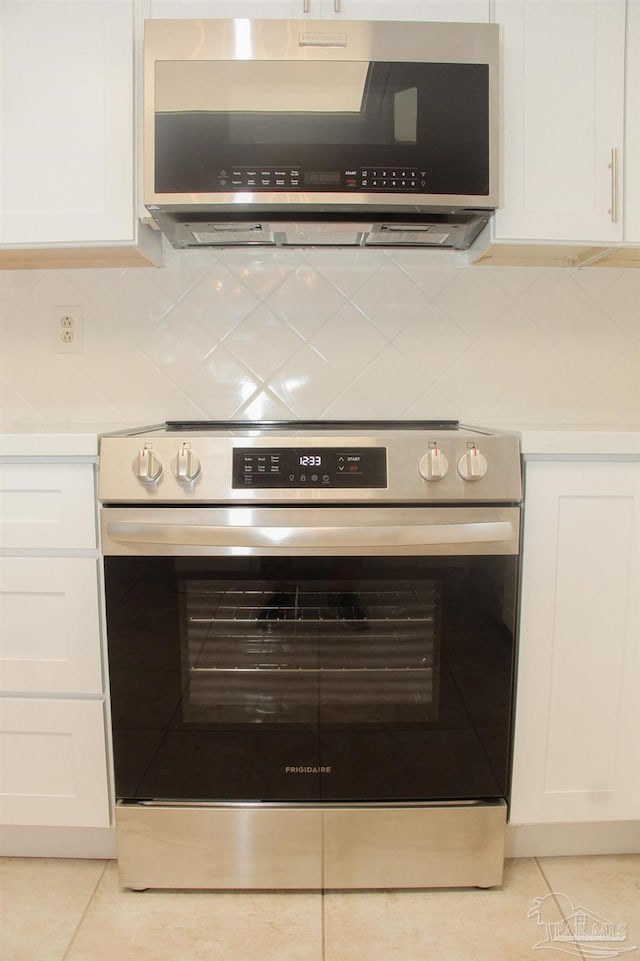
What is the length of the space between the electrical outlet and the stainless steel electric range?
70cm

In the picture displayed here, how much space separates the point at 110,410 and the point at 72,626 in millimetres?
702

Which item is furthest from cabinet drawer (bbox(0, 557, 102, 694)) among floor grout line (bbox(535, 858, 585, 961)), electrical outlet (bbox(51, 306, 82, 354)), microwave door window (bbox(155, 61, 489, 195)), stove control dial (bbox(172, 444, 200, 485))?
floor grout line (bbox(535, 858, 585, 961))

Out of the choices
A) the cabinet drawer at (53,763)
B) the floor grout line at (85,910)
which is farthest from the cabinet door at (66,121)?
the floor grout line at (85,910)

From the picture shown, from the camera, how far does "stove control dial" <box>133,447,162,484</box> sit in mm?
1130

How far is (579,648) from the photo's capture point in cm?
124

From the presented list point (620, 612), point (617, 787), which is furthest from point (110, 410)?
point (617, 787)

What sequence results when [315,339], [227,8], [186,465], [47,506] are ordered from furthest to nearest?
[315,339] < [227,8] < [47,506] < [186,465]

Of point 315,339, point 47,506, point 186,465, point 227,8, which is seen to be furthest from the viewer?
point 315,339

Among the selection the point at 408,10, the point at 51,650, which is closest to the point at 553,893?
the point at 51,650

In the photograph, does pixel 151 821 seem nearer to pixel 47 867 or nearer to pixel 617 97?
pixel 47 867

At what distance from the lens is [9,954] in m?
1.13

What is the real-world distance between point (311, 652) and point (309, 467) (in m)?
0.36

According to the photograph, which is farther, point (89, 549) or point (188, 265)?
point (188, 265)

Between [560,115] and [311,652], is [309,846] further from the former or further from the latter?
[560,115]
